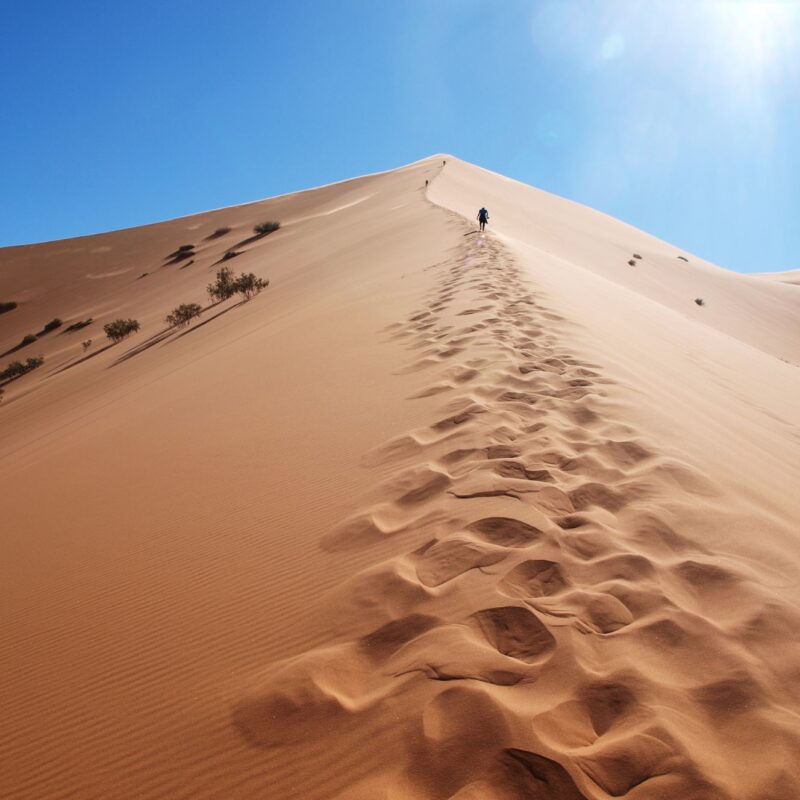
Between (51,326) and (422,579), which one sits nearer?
(422,579)

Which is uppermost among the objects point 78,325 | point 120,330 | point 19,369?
point 78,325

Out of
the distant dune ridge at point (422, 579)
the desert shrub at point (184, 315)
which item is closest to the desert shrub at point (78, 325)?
the desert shrub at point (184, 315)

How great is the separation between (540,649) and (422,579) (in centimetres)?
66

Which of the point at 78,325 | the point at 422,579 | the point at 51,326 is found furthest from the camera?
the point at 51,326

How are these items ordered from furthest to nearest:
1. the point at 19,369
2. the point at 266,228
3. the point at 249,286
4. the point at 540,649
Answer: the point at 266,228, the point at 19,369, the point at 249,286, the point at 540,649

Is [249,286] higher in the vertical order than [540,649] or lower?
higher

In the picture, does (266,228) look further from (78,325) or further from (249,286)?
(249,286)

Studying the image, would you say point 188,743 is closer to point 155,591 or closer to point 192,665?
point 192,665

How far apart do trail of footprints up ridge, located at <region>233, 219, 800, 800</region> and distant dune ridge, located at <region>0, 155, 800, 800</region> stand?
0.01 metres

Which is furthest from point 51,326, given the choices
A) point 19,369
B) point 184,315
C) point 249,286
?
point 249,286

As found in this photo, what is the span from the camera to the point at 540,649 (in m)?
2.08

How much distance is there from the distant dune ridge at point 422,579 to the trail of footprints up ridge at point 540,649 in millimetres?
11

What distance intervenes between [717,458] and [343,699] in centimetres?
299

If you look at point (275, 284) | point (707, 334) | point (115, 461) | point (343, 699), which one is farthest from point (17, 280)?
point (343, 699)
